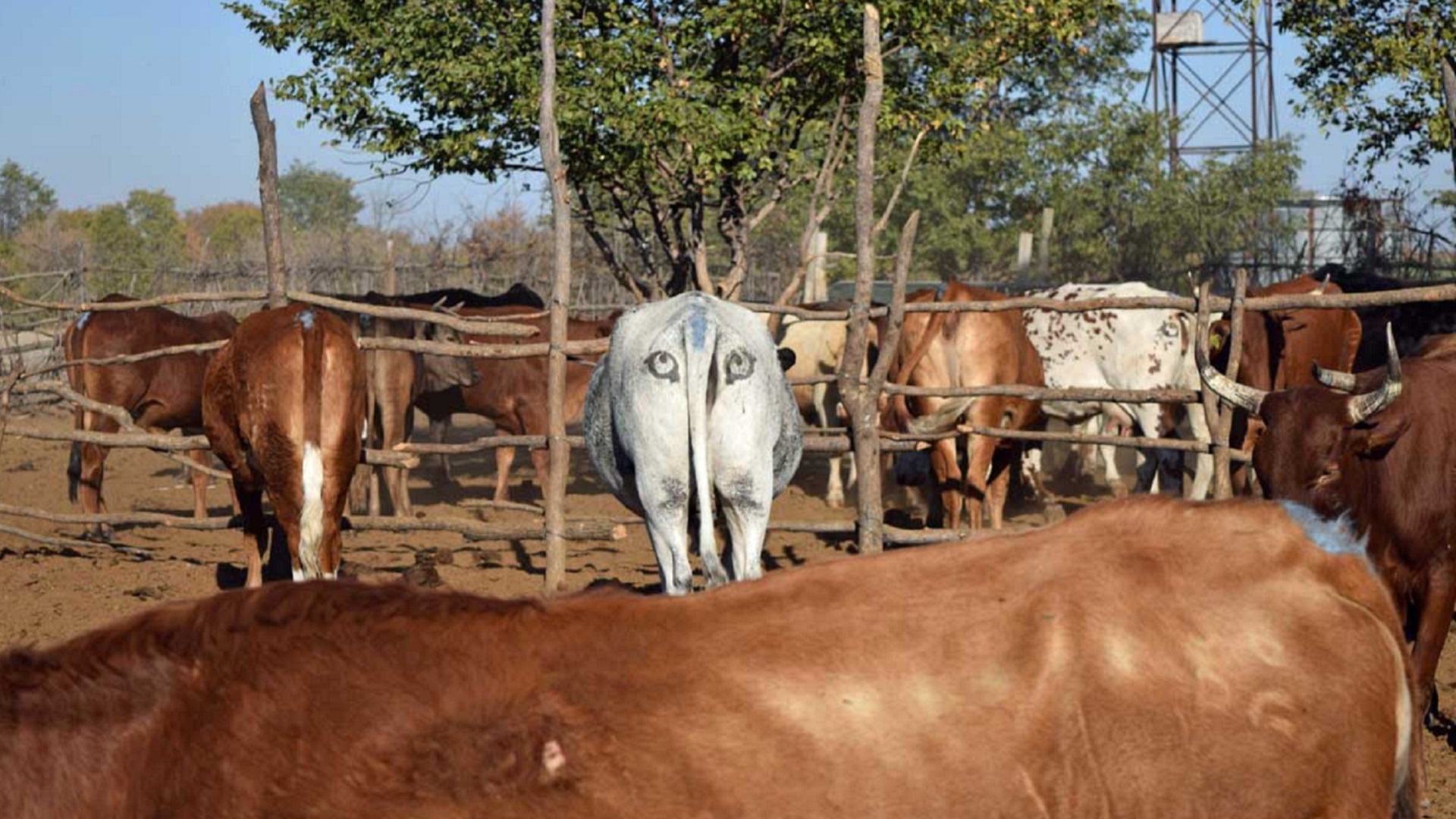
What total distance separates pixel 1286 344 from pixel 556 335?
16.2ft

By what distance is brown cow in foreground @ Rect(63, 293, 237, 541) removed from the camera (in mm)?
11352

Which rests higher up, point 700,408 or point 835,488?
point 700,408

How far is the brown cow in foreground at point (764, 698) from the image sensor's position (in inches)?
84.2

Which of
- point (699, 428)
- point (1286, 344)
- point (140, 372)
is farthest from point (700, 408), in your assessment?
point (140, 372)

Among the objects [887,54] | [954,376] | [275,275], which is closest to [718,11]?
[887,54]

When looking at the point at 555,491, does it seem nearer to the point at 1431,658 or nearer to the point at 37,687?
the point at 1431,658

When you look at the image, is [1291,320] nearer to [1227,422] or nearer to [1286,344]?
[1286,344]

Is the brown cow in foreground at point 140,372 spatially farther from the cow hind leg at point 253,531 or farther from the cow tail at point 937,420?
the cow tail at point 937,420

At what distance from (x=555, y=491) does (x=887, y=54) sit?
17.8ft

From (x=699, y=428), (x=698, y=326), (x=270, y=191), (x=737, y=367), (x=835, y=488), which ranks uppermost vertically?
(x=270, y=191)

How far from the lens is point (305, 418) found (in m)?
6.80

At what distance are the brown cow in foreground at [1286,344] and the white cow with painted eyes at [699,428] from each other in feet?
15.8

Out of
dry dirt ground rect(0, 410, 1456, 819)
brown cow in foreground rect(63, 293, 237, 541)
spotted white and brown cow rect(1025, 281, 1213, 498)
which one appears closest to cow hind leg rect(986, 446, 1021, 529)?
dry dirt ground rect(0, 410, 1456, 819)

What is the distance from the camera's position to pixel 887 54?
467 inches
